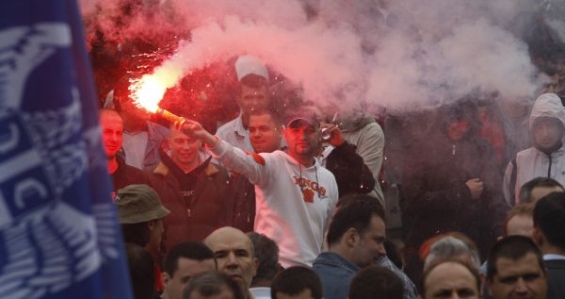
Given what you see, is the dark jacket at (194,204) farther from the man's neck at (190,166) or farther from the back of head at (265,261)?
the back of head at (265,261)

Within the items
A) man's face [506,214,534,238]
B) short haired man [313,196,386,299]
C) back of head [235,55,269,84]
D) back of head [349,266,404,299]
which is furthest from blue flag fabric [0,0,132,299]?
back of head [235,55,269,84]

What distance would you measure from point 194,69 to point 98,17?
762mm

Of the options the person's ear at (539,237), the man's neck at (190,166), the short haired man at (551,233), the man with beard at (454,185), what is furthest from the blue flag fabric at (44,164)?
the man with beard at (454,185)

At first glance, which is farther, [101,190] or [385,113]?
[385,113]

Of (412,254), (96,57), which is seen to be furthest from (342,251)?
(96,57)

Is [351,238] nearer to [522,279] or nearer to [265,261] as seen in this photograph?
[265,261]

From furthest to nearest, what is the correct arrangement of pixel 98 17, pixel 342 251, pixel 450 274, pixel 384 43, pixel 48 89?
1. pixel 384 43
2. pixel 98 17
3. pixel 342 251
4. pixel 450 274
5. pixel 48 89

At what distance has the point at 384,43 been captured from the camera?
849 cm

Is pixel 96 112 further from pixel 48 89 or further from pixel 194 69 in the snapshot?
pixel 194 69

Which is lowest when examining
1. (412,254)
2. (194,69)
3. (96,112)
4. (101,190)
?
(412,254)

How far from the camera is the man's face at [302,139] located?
299 inches

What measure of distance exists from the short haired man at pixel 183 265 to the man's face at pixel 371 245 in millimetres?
1080

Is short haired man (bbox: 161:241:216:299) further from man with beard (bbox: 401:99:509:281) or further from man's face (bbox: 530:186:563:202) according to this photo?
man with beard (bbox: 401:99:509:281)

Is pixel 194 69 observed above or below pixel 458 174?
above
